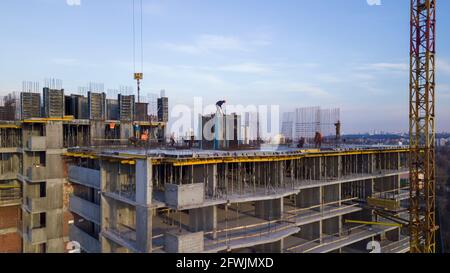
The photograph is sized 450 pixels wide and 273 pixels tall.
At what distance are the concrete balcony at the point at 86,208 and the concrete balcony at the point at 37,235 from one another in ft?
12.9

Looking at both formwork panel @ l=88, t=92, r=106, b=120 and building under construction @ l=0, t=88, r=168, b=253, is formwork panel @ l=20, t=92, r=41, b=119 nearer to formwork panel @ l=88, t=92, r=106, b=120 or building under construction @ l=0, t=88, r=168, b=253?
building under construction @ l=0, t=88, r=168, b=253

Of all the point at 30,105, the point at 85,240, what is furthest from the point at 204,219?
the point at 30,105

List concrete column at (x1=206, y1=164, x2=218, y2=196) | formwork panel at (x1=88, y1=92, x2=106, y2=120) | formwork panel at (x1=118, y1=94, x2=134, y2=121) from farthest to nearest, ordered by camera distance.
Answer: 1. formwork panel at (x1=118, y1=94, x2=134, y2=121)
2. formwork panel at (x1=88, y1=92, x2=106, y2=120)
3. concrete column at (x1=206, y1=164, x2=218, y2=196)

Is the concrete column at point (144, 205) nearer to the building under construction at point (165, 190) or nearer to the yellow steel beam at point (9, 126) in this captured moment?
the building under construction at point (165, 190)

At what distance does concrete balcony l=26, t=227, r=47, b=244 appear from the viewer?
23656 millimetres

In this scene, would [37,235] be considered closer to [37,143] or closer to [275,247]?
[37,143]

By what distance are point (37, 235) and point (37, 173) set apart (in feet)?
14.6

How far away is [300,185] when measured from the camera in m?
20.0

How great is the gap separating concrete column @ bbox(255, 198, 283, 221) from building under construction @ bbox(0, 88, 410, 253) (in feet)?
0.18

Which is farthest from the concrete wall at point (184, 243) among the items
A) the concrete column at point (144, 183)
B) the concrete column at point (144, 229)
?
the concrete column at point (144, 183)

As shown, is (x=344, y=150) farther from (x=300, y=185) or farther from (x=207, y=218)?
(x=207, y=218)

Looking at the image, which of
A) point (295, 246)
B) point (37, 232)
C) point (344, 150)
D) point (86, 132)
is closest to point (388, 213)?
point (344, 150)

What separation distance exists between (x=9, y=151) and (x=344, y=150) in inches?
1028

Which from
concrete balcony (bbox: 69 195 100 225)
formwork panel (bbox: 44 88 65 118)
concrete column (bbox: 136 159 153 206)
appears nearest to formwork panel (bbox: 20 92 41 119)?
formwork panel (bbox: 44 88 65 118)
